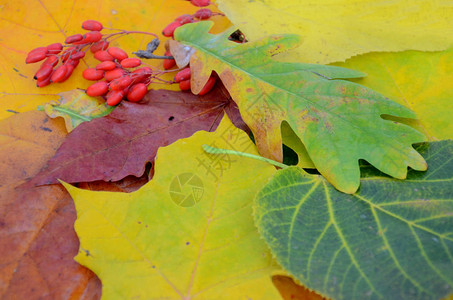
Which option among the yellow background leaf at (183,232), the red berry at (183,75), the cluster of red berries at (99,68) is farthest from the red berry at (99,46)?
the yellow background leaf at (183,232)

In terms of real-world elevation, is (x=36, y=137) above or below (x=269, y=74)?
below

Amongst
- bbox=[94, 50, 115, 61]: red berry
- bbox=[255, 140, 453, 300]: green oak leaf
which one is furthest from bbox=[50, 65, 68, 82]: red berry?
bbox=[255, 140, 453, 300]: green oak leaf

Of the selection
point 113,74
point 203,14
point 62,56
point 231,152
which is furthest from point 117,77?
point 231,152

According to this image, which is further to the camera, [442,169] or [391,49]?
[391,49]

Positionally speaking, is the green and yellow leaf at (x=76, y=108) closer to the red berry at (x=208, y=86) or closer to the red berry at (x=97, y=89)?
the red berry at (x=97, y=89)

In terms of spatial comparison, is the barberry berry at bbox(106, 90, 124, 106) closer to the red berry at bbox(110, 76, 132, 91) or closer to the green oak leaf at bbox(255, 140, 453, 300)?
the red berry at bbox(110, 76, 132, 91)

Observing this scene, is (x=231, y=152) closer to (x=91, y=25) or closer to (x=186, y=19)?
(x=186, y=19)

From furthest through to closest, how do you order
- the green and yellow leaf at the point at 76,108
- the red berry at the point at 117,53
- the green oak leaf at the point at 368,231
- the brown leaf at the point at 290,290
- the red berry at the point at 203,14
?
the red berry at the point at 203,14
the red berry at the point at 117,53
the green and yellow leaf at the point at 76,108
the brown leaf at the point at 290,290
the green oak leaf at the point at 368,231

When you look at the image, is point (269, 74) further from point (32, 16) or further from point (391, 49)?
point (32, 16)

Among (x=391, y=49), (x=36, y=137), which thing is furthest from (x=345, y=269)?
(x=36, y=137)
